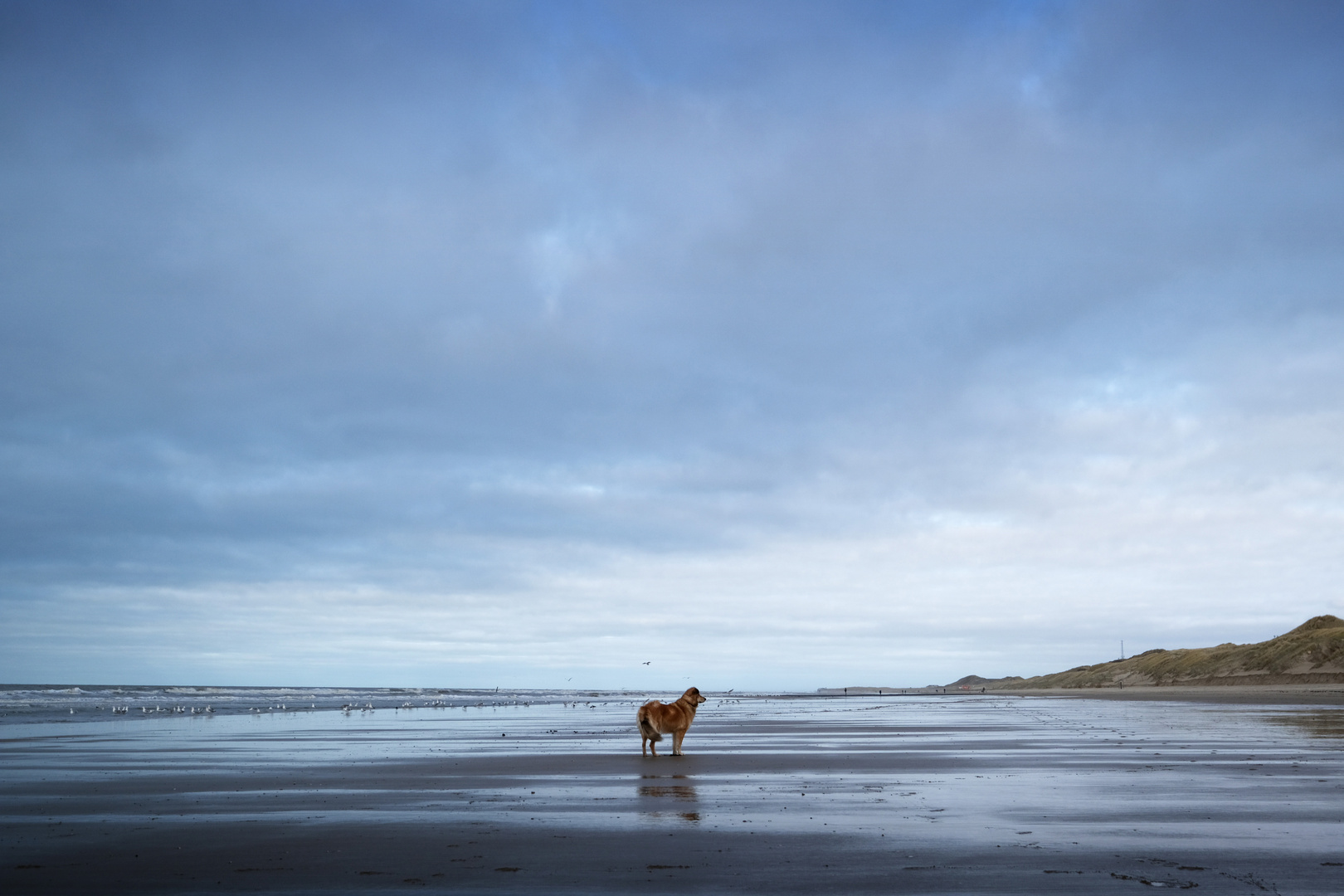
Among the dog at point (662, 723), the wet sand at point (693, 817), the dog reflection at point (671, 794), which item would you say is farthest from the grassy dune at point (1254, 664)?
the dog reflection at point (671, 794)

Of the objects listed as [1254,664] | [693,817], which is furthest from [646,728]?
[1254,664]

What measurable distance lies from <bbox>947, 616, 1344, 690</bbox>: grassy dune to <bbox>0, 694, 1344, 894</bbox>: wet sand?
141 ft

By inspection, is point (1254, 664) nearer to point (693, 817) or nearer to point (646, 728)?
point (646, 728)

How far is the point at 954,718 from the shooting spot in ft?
123

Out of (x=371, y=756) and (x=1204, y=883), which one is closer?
(x=1204, y=883)

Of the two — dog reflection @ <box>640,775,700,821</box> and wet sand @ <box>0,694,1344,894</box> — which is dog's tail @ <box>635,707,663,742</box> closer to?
wet sand @ <box>0,694,1344,894</box>

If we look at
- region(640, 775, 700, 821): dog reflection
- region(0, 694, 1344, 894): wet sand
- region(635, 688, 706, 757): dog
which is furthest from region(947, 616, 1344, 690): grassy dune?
region(640, 775, 700, 821): dog reflection

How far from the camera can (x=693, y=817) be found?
10.6 meters

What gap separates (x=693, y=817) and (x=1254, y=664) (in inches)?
2600

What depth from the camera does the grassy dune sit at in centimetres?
5719

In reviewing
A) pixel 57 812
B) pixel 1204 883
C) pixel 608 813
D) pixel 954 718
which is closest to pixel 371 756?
pixel 57 812

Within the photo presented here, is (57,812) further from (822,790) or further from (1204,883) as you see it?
(1204,883)

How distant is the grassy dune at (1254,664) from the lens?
188ft

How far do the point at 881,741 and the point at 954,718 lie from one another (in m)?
15.2
